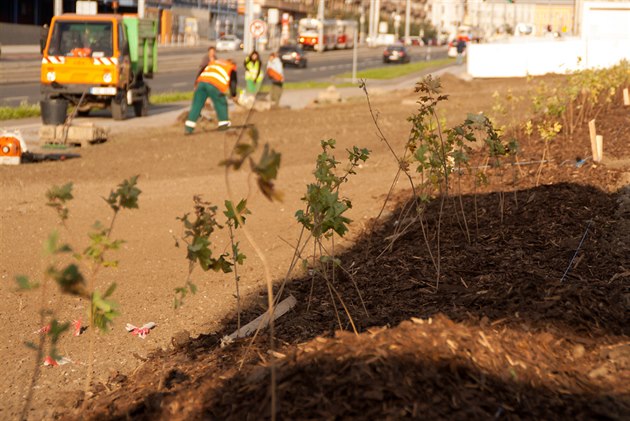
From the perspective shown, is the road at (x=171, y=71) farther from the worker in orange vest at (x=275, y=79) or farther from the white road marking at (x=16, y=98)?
the worker in orange vest at (x=275, y=79)

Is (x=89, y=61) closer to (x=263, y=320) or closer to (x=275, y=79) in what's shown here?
(x=275, y=79)

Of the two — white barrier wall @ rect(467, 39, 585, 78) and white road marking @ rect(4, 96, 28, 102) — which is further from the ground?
white barrier wall @ rect(467, 39, 585, 78)

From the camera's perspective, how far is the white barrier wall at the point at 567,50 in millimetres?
38094

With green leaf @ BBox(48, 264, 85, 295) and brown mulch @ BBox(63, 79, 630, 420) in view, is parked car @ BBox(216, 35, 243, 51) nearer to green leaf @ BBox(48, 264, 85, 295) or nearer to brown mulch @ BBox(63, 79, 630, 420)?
brown mulch @ BBox(63, 79, 630, 420)

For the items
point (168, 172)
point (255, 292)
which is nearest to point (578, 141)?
point (168, 172)

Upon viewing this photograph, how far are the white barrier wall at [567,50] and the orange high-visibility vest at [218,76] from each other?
1928 cm

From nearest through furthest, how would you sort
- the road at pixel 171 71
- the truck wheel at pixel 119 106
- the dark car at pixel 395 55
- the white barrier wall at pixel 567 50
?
the truck wheel at pixel 119 106 < the road at pixel 171 71 < the white barrier wall at pixel 567 50 < the dark car at pixel 395 55

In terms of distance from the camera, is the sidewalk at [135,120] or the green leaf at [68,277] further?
the sidewalk at [135,120]

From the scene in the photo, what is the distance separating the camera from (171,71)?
163 ft

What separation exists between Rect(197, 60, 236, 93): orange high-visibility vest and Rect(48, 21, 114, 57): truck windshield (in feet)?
13.7

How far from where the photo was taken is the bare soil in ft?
13.7

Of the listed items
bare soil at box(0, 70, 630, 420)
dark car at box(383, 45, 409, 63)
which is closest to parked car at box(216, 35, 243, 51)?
dark car at box(383, 45, 409, 63)

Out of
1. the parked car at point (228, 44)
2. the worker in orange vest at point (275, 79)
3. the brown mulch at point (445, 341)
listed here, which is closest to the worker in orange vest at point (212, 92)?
the worker in orange vest at point (275, 79)

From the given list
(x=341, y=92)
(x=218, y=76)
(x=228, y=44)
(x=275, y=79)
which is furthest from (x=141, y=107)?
(x=228, y=44)
